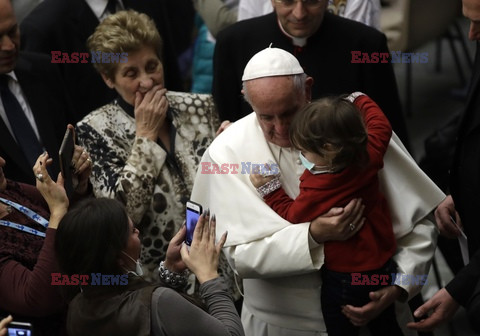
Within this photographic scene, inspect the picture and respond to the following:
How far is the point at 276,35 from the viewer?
430cm

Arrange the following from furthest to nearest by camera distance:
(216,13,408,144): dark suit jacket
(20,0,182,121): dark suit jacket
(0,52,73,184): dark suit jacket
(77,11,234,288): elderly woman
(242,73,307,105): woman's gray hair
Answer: (20,0,182,121): dark suit jacket < (216,13,408,144): dark suit jacket < (0,52,73,184): dark suit jacket < (77,11,234,288): elderly woman < (242,73,307,105): woman's gray hair

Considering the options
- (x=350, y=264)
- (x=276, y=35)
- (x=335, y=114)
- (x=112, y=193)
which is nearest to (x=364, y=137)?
(x=335, y=114)

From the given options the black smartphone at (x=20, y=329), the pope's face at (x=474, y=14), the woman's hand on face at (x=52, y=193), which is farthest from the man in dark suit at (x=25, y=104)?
the pope's face at (x=474, y=14)

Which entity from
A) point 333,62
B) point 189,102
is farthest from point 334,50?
point 189,102

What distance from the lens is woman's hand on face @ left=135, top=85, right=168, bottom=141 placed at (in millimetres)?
3779

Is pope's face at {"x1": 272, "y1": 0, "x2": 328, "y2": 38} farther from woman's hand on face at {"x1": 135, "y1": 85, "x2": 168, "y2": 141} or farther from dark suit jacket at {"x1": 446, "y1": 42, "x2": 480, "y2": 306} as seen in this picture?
dark suit jacket at {"x1": 446, "y1": 42, "x2": 480, "y2": 306}

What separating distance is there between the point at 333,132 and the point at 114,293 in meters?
0.87

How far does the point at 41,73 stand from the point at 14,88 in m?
0.18

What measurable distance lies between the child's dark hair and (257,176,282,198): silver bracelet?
250 millimetres

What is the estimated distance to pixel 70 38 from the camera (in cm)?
493

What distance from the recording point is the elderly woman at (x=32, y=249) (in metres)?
3.06

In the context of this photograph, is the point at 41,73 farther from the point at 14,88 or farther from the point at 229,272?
the point at 229,272

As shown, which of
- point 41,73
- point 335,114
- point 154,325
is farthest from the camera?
point 41,73

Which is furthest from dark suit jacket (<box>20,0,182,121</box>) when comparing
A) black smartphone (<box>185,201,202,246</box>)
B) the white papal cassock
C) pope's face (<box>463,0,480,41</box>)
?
pope's face (<box>463,0,480,41</box>)
